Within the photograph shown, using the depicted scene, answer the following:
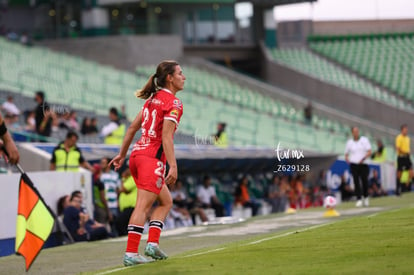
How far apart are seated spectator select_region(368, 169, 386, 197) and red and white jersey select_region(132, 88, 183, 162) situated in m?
Result: 22.4

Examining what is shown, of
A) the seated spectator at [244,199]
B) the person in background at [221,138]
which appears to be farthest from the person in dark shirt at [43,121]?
the seated spectator at [244,199]

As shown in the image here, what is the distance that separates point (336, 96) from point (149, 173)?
130 feet

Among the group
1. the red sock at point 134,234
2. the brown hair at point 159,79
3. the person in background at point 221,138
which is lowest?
the red sock at point 134,234

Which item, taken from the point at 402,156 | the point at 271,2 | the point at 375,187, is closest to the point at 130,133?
the point at 402,156

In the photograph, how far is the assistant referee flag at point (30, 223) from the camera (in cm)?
1120

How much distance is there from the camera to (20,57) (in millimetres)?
40781

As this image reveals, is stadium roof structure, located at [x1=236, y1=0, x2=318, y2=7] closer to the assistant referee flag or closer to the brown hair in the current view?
the brown hair

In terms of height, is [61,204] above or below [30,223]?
below

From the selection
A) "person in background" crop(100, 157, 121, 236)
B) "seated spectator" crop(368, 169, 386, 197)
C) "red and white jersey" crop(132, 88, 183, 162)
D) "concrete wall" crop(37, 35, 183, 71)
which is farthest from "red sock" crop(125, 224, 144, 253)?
"concrete wall" crop(37, 35, 183, 71)

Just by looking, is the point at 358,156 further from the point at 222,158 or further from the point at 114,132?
the point at 114,132

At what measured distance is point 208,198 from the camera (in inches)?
1057

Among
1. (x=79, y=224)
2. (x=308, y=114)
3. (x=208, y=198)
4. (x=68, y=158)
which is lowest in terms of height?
(x=208, y=198)

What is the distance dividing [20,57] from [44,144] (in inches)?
678

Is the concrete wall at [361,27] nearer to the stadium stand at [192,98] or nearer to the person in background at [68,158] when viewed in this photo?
the stadium stand at [192,98]
